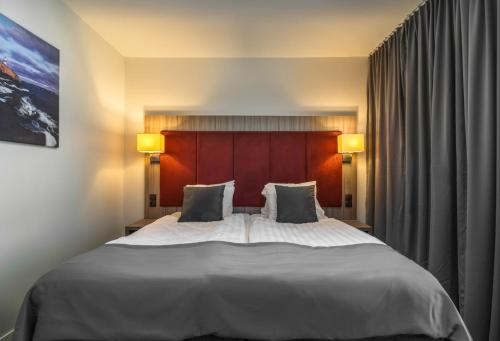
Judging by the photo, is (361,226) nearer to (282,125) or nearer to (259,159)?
(259,159)

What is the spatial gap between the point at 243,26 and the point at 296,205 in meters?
1.92

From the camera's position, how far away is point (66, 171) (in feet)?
8.98

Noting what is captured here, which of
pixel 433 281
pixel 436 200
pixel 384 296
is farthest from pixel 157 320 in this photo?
pixel 436 200

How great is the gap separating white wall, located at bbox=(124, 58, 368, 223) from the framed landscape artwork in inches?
56.2

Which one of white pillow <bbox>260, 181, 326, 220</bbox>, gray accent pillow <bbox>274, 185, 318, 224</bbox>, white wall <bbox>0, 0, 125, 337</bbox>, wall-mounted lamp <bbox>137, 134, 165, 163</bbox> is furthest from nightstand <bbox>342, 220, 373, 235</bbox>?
white wall <bbox>0, 0, 125, 337</bbox>

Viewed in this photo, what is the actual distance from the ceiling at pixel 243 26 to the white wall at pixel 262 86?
0.12m

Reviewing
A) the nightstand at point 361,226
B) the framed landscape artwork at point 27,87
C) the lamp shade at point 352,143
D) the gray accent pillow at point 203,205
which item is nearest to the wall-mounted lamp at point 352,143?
the lamp shade at point 352,143

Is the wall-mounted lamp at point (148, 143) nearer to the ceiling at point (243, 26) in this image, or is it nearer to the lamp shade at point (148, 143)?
the lamp shade at point (148, 143)

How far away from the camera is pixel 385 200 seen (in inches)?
129

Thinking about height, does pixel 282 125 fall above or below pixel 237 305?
above

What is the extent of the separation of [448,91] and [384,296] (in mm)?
1659

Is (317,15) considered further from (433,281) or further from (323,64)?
(433,281)

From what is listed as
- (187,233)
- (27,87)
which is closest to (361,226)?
(187,233)

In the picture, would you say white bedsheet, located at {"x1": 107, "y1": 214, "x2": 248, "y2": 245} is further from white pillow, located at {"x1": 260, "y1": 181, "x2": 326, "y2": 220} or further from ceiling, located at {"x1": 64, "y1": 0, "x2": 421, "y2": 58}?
ceiling, located at {"x1": 64, "y1": 0, "x2": 421, "y2": 58}
